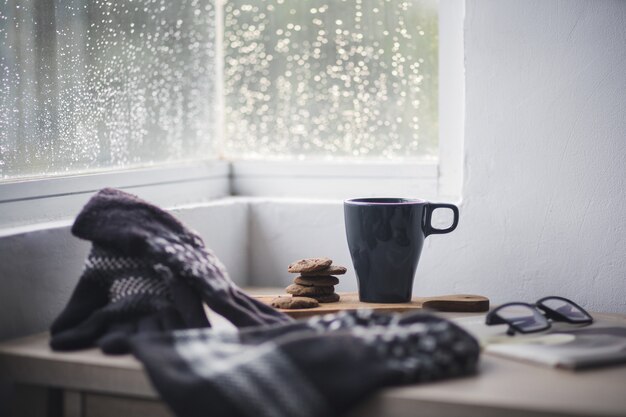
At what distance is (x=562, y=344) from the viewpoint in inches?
41.8

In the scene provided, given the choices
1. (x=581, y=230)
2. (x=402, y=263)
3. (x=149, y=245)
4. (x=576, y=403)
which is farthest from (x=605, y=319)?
(x=149, y=245)

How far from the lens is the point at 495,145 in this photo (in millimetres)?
1441

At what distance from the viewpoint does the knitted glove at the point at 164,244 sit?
111 centimetres

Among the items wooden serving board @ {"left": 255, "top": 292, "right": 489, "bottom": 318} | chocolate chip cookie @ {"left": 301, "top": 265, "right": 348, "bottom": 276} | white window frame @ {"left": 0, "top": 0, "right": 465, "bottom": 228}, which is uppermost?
white window frame @ {"left": 0, "top": 0, "right": 465, "bottom": 228}

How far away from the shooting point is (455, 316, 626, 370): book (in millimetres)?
982

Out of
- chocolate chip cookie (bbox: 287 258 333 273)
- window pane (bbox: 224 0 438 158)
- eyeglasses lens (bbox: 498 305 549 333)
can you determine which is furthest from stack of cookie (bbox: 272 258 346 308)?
window pane (bbox: 224 0 438 158)

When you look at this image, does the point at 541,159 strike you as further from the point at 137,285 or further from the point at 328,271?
the point at 137,285

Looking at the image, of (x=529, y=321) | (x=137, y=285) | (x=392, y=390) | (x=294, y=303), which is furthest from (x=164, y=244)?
(x=529, y=321)

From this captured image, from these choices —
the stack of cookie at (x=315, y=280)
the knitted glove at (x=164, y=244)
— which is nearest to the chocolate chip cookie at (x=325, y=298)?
the stack of cookie at (x=315, y=280)

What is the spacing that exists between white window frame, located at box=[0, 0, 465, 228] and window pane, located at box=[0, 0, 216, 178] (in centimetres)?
4

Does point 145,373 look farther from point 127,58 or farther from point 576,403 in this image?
point 127,58

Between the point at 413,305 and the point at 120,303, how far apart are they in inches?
17.1

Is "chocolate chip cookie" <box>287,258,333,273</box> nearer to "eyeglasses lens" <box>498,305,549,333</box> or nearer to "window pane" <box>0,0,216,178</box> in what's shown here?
"eyeglasses lens" <box>498,305,549,333</box>

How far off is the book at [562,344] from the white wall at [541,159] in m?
0.19
